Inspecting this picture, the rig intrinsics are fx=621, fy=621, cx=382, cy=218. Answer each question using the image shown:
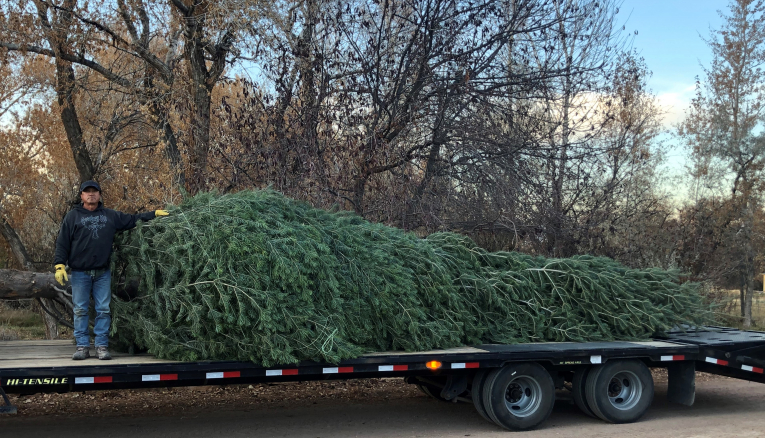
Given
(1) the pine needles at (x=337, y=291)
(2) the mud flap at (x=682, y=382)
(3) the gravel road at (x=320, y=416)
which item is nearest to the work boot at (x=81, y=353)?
(1) the pine needles at (x=337, y=291)

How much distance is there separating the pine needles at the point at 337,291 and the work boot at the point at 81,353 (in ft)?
1.29

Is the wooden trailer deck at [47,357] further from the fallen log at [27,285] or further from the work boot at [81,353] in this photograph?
the fallen log at [27,285]

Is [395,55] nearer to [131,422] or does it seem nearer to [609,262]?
[609,262]

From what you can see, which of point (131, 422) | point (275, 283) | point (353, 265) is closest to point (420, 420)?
point (353, 265)

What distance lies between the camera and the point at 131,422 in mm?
7219

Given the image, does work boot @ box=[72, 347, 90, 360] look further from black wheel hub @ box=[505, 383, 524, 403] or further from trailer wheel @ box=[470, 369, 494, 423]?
black wheel hub @ box=[505, 383, 524, 403]

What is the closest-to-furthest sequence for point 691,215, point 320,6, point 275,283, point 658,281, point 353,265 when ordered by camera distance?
1. point 275,283
2. point 353,265
3. point 658,281
4. point 320,6
5. point 691,215

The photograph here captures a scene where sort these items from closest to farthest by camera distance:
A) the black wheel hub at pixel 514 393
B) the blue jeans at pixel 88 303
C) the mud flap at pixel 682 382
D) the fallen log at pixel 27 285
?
the blue jeans at pixel 88 303 → the fallen log at pixel 27 285 → the black wheel hub at pixel 514 393 → the mud flap at pixel 682 382

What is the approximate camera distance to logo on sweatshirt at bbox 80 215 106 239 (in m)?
6.15

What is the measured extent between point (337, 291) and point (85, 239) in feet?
8.28

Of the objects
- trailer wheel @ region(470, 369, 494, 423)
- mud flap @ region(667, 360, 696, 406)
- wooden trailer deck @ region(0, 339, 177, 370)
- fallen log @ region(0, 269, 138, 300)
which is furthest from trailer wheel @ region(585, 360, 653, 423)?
fallen log @ region(0, 269, 138, 300)

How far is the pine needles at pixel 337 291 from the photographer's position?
5906mm

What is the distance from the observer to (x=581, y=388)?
744 cm

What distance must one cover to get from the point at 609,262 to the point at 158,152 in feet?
30.0
